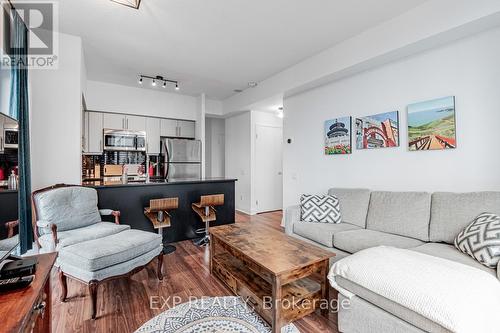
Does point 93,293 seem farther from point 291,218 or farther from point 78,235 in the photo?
point 291,218

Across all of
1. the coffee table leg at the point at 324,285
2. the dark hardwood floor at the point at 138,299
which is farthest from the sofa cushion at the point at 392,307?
the dark hardwood floor at the point at 138,299

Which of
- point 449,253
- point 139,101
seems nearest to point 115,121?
point 139,101

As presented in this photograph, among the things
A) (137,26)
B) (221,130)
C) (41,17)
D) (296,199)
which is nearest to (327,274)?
(296,199)

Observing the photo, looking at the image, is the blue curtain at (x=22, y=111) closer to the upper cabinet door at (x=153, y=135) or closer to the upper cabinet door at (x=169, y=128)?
the upper cabinet door at (x=153, y=135)

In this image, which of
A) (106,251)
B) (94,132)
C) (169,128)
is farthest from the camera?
(169,128)

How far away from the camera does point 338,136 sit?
3.54m

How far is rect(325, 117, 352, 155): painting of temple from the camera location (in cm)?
343

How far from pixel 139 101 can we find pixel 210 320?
4.61 m

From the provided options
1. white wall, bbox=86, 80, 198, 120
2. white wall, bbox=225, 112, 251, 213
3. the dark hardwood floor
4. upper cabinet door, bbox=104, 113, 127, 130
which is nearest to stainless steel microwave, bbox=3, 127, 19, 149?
the dark hardwood floor

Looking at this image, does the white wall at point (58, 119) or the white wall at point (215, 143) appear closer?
the white wall at point (58, 119)

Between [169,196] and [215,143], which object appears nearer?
[169,196]

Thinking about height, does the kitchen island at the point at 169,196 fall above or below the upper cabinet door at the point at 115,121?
below

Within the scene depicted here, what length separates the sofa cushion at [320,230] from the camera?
254 centimetres

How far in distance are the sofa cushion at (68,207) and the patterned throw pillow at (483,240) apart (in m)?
3.52
